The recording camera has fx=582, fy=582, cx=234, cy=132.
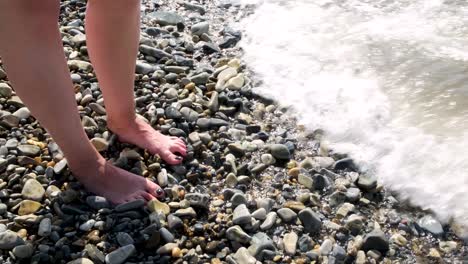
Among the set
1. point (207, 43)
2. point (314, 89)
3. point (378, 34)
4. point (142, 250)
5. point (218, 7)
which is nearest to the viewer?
point (142, 250)

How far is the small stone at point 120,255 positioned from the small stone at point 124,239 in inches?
1.6

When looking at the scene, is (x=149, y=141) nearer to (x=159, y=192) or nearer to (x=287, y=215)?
(x=159, y=192)

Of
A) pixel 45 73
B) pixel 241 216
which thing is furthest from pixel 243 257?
pixel 45 73

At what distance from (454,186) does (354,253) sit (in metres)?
0.79

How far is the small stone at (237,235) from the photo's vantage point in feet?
8.13

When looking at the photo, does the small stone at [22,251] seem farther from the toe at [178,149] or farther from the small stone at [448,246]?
the small stone at [448,246]

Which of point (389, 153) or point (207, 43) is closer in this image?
point (389, 153)

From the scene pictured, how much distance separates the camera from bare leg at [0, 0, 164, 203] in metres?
1.91

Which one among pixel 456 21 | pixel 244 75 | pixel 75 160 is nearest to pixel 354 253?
pixel 75 160

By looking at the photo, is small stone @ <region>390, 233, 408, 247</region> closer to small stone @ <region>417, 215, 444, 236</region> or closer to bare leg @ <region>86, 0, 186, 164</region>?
small stone @ <region>417, 215, 444, 236</region>

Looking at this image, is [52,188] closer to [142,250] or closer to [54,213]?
[54,213]

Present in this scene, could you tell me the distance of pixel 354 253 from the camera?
2.51m

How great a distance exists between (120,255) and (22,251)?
38cm

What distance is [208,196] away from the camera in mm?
2703
